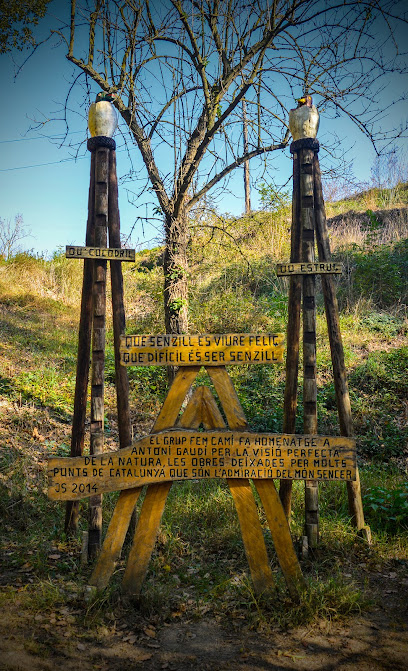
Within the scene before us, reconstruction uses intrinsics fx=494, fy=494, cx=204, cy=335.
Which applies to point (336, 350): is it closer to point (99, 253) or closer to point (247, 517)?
point (247, 517)

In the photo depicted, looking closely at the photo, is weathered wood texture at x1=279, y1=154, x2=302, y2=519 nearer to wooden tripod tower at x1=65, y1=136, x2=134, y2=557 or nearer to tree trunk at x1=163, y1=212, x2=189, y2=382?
wooden tripod tower at x1=65, y1=136, x2=134, y2=557

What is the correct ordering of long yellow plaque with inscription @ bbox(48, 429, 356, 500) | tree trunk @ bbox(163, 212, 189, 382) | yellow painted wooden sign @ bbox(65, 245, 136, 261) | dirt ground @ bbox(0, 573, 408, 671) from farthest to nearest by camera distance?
1. tree trunk @ bbox(163, 212, 189, 382)
2. yellow painted wooden sign @ bbox(65, 245, 136, 261)
3. long yellow plaque with inscription @ bbox(48, 429, 356, 500)
4. dirt ground @ bbox(0, 573, 408, 671)

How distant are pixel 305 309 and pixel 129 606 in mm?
2570

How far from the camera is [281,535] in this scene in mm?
3328

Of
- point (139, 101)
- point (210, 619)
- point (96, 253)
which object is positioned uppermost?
point (139, 101)

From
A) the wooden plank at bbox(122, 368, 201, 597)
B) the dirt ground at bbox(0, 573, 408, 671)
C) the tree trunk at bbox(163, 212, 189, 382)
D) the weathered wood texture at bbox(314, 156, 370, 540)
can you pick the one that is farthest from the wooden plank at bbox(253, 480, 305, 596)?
the tree trunk at bbox(163, 212, 189, 382)

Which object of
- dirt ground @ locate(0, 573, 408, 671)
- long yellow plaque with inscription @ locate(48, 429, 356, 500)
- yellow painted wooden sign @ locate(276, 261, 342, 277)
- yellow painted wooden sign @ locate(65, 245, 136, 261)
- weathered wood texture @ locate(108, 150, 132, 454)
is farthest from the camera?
weathered wood texture @ locate(108, 150, 132, 454)

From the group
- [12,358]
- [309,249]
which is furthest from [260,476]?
[12,358]

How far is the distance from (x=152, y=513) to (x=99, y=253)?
6.57ft

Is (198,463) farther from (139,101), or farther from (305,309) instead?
(139,101)

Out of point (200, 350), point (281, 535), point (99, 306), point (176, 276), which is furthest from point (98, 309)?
point (176, 276)

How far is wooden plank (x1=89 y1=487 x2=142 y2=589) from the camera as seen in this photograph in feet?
10.8

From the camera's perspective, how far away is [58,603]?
10.7 feet

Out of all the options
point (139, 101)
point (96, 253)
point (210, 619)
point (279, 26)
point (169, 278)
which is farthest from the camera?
point (169, 278)
